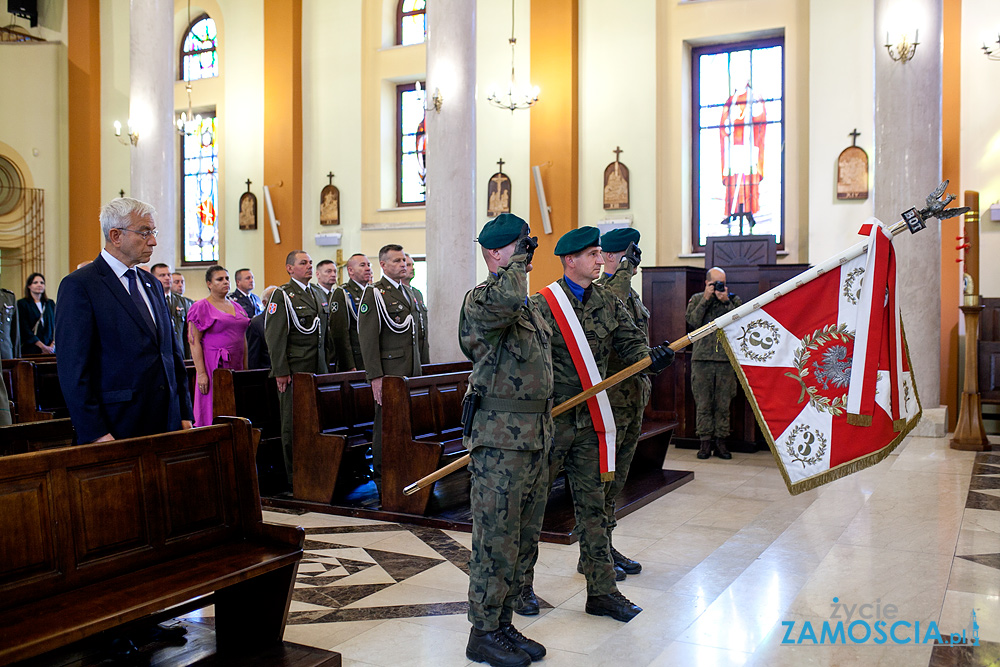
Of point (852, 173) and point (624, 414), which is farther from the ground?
point (852, 173)

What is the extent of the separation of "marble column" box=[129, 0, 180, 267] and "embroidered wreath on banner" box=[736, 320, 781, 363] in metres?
8.45

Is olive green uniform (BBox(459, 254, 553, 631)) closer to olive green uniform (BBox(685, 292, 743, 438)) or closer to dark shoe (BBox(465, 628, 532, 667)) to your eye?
dark shoe (BBox(465, 628, 532, 667))

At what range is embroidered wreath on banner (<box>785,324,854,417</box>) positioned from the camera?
342 centimetres

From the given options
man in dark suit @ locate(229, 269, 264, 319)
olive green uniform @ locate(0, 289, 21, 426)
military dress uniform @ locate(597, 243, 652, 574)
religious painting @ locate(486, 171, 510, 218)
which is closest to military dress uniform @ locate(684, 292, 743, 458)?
military dress uniform @ locate(597, 243, 652, 574)

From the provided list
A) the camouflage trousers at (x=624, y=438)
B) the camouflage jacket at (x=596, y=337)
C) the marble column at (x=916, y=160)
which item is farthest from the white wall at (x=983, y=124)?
the camouflage jacket at (x=596, y=337)

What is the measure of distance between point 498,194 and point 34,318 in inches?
253

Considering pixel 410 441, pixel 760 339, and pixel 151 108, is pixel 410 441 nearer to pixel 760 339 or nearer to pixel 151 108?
pixel 760 339

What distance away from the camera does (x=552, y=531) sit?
476cm

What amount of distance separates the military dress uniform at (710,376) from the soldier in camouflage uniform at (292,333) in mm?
3251

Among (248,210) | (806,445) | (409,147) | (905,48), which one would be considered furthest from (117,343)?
(248,210)

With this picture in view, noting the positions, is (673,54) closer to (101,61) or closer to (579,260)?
(579,260)

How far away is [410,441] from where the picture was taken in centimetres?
526

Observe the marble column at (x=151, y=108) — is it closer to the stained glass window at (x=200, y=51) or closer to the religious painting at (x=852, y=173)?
the stained glass window at (x=200, y=51)

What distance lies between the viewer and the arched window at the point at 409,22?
45.6 ft
